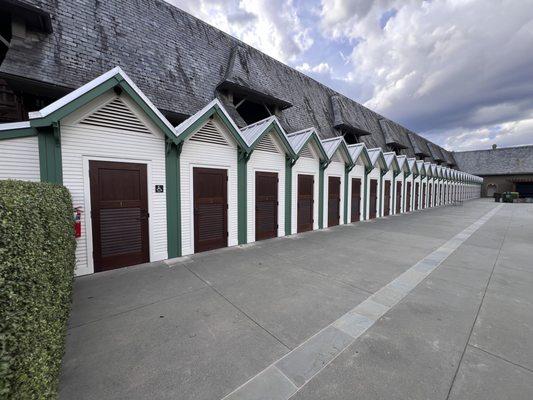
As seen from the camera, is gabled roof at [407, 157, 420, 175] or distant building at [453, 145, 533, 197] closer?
gabled roof at [407, 157, 420, 175]

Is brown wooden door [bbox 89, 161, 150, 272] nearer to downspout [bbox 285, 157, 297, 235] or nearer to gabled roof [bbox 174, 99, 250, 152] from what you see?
gabled roof [bbox 174, 99, 250, 152]

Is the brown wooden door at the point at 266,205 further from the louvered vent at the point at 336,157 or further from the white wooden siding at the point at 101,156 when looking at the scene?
the louvered vent at the point at 336,157

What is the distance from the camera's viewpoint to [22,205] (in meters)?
1.79

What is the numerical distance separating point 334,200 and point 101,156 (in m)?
9.83

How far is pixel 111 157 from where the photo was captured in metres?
5.32

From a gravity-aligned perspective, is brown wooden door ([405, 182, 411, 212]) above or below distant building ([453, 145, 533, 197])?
below

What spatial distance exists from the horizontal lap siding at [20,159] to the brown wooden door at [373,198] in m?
15.0

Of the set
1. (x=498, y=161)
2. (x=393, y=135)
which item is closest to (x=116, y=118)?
(x=393, y=135)

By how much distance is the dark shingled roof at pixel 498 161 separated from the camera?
131ft

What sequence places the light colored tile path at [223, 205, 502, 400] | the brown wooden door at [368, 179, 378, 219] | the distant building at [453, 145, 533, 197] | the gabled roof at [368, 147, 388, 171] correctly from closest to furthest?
the light colored tile path at [223, 205, 502, 400] → the gabled roof at [368, 147, 388, 171] → the brown wooden door at [368, 179, 378, 219] → the distant building at [453, 145, 533, 197]

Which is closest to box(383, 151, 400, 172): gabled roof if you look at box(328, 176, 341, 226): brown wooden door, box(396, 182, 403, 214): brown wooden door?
box(396, 182, 403, 214): brown wooden door

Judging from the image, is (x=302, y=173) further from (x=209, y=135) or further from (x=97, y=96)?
(x=97, y=96)

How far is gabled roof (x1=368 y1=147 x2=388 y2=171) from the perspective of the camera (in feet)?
44.5

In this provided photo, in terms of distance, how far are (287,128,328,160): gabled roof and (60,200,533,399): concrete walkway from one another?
4.99 meters
